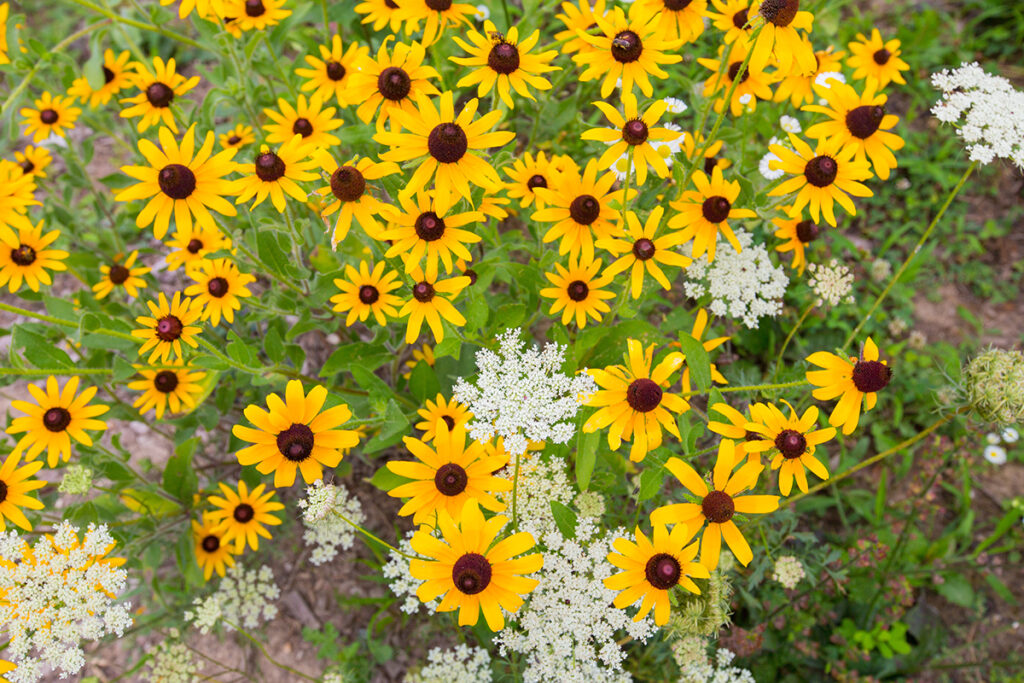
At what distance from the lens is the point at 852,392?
8.62 ft

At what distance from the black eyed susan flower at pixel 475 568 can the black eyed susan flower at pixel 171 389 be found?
71.6 inches

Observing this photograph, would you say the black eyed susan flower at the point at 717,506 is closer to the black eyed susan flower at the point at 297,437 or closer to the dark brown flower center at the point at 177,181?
the black eyed susan flower at the point at 297,437

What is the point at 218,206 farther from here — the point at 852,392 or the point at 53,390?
the point at 852,392

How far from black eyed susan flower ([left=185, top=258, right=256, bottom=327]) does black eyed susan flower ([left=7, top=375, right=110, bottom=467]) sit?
635mm

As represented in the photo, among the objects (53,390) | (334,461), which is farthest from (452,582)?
(53,390)

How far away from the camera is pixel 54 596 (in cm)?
276

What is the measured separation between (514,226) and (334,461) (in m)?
2.82

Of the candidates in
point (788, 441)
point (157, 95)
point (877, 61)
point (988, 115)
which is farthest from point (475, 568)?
point (877, 61)

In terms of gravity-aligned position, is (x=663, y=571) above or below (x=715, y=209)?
below

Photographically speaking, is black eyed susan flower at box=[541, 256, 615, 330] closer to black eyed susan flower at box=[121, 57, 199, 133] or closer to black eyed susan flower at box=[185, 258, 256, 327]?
black eyed susan flower at box=[185, 258, 256, 327]

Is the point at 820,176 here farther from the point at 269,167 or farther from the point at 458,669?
the point at 458,669

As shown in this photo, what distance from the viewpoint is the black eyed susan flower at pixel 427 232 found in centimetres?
259

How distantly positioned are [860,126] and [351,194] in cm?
223

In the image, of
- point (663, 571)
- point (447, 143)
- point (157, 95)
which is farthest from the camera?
point (157, 95)
